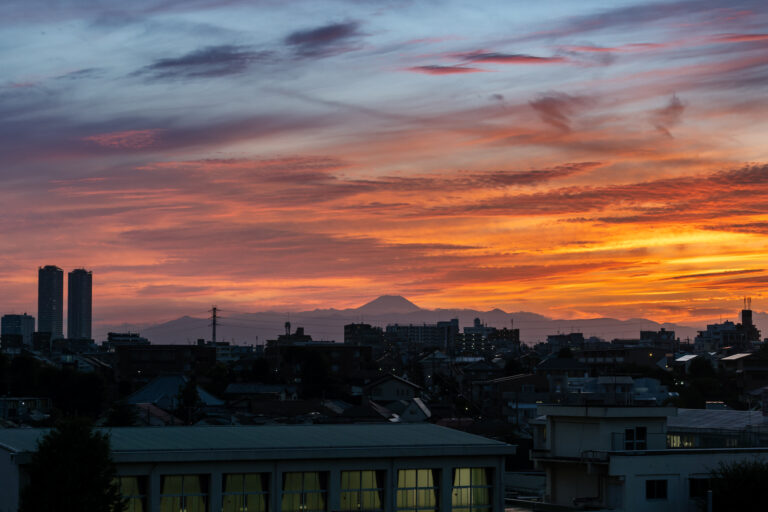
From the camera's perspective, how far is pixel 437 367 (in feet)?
564

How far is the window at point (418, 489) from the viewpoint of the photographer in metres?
37.6

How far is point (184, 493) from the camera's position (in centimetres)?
3422

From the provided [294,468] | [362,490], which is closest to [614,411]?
[362,490]

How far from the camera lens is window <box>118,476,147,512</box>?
33.2 m

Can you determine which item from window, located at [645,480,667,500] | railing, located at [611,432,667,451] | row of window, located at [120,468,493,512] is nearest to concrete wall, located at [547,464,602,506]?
railing, located at [611,432,667,451]

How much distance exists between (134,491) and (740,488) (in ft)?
70.7

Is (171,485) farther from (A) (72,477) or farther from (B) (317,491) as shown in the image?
(B) (317,491)

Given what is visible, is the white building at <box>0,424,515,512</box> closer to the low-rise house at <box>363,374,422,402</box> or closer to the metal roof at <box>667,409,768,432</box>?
the metal roof at <box>667,409,768,432</box>

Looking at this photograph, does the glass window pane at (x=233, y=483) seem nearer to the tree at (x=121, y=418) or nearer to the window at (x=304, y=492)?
the window at (x=304, y=492)

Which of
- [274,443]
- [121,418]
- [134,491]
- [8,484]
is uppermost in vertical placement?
[274,443]

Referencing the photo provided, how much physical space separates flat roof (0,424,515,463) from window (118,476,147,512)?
859mm

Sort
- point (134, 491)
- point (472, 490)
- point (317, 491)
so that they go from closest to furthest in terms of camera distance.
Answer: point (134, 491) → point (317, 491) → point (472, 490)

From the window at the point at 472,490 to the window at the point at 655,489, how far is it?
6122 millimetres

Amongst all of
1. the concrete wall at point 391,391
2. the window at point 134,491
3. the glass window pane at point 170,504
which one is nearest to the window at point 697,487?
the glass window pane at point 170,504
